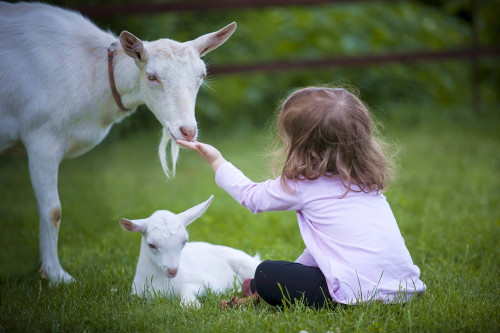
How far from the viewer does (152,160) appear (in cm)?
662

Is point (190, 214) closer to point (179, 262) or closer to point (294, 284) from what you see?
point (179, 262)

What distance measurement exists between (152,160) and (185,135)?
4.09 meters

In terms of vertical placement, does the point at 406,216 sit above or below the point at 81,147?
below

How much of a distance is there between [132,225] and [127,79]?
0.90 m

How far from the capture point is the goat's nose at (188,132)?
8.59 feet

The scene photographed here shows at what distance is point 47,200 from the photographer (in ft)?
9.84

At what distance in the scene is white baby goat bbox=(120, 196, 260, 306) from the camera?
8.20 feet

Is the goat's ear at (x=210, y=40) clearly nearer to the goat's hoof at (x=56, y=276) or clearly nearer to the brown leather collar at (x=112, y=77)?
the brown leather collar at (x=112, y=77)

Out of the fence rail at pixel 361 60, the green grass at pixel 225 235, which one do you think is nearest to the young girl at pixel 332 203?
the green grass at pixel 225 235

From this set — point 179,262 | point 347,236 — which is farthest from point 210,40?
point 347,236

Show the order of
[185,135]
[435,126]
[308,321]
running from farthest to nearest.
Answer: [435,126] < [185,135] < [308,321]

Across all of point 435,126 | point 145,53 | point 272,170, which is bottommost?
point 435,126

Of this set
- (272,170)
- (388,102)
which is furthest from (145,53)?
(388,102)

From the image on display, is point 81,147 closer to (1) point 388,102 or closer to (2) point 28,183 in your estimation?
(2) point 28,183
